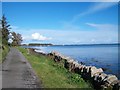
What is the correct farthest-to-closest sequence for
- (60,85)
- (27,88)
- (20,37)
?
(20,37) < (60,85) < (27,88)

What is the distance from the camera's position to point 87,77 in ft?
62.8

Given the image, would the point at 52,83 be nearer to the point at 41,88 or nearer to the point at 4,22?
the point at 41,88

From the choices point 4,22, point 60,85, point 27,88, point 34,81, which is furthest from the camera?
point 4,22

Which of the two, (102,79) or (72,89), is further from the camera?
(102,79)

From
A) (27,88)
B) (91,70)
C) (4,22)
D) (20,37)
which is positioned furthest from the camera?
(20,37)

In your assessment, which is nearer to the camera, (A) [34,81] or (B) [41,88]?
(B) [41,88]

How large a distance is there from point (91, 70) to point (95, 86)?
2.43 meters

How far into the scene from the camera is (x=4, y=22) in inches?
3698

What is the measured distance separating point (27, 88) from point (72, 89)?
2.31 m

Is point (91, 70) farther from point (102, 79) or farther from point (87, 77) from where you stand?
point (102, 79)

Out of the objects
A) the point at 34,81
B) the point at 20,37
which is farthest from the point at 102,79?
the point at 20,37

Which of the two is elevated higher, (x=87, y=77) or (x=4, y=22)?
(x=4, y=22)

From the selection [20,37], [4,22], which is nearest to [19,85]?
[4,22]

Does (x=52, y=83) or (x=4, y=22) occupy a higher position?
(x=4, y=22)
